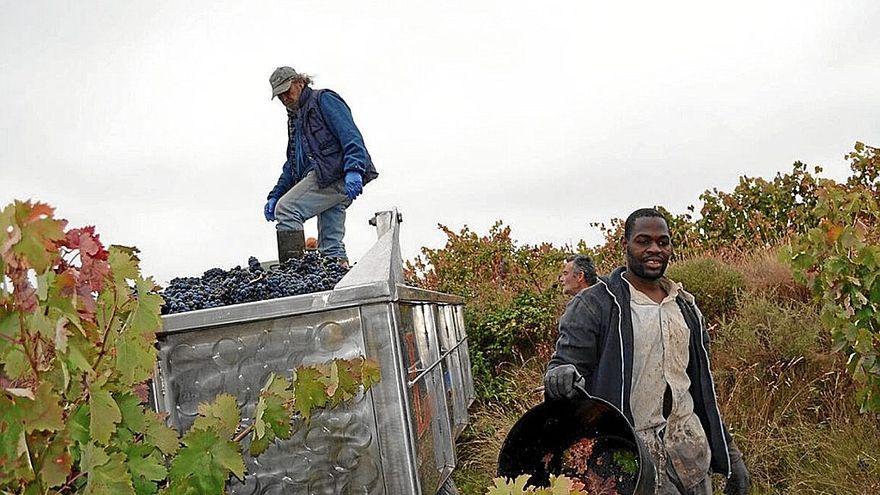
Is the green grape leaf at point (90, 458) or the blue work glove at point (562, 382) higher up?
the green grape leaf at point (90, 458)

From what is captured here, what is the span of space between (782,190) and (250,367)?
10376 millimetres

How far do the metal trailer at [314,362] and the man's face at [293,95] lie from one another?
3.04 meters

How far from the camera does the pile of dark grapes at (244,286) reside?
4.21 m

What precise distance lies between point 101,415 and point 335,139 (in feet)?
16.0

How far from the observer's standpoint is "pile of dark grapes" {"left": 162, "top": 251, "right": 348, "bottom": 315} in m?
4.21

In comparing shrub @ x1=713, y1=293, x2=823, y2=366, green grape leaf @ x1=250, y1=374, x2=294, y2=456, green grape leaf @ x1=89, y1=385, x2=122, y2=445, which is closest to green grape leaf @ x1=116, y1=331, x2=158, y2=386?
green grape leaf @ x1=89, y1=385, x2=122, y2=445

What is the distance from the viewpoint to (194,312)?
3.83 metres

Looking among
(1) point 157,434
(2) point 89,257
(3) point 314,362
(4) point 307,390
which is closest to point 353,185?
(3) point 314,362

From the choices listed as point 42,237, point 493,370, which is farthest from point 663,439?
point 493,370

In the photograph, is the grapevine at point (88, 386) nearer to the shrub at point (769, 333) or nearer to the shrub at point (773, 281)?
the shrub at point (769, 333)

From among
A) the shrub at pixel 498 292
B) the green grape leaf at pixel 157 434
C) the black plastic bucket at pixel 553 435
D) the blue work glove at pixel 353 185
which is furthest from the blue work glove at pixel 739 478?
the shrub at pixel 498 292

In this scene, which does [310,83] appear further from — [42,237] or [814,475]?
[42,237]

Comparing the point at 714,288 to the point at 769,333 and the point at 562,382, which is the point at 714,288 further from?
the point at 562,382

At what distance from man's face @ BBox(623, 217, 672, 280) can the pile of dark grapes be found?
1317 mm
